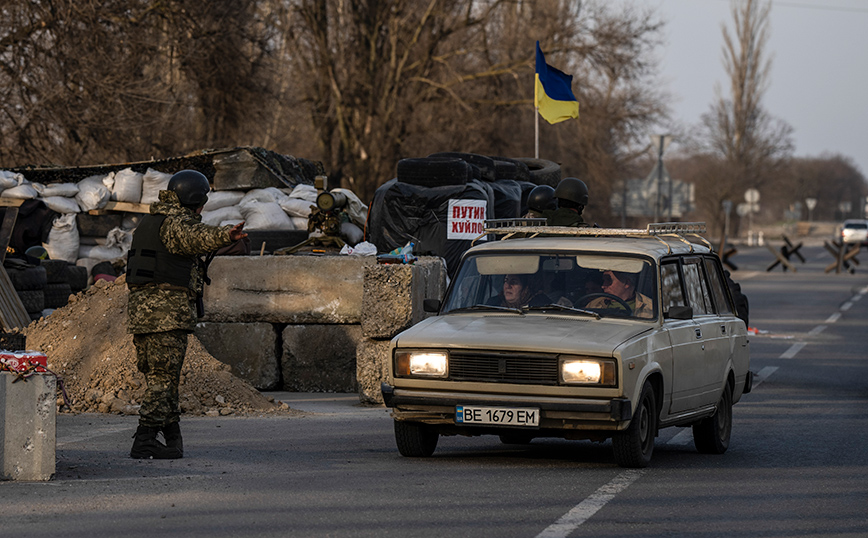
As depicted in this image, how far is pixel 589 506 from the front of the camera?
22.5 feet

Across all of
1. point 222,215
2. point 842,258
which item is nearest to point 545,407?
point 222,215

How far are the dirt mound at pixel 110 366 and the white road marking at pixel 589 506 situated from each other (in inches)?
176

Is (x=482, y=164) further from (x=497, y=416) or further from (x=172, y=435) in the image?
(x=497, y=416)

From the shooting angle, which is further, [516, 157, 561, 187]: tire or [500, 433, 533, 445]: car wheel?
[516, 157, 561, 187]: tire

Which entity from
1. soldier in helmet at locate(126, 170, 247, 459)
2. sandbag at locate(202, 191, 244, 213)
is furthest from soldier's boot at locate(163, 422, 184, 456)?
sandbag at locate(202, 191, 244, 213)

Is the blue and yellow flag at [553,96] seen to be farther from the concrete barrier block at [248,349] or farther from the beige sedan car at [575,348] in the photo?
the beige sedan car at [575,348]

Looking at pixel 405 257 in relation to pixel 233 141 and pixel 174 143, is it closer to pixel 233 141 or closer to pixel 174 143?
pixel 174 143

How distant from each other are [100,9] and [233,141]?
21.9 feet

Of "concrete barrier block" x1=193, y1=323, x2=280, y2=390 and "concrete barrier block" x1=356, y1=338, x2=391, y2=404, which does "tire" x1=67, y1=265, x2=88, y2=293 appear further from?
"concrete barrier block" x1=356, y1=338, x2=391, y2=404

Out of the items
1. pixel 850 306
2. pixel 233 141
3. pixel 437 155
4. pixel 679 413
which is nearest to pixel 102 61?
pixel 233 141

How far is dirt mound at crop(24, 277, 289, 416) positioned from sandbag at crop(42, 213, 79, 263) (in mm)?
4948

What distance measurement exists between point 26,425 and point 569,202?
6206 mm

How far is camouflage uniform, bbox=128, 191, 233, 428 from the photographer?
8117mm

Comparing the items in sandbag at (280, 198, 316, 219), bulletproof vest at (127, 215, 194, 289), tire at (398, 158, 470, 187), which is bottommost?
bulletproof vest at (127, 215, 194, 289)
